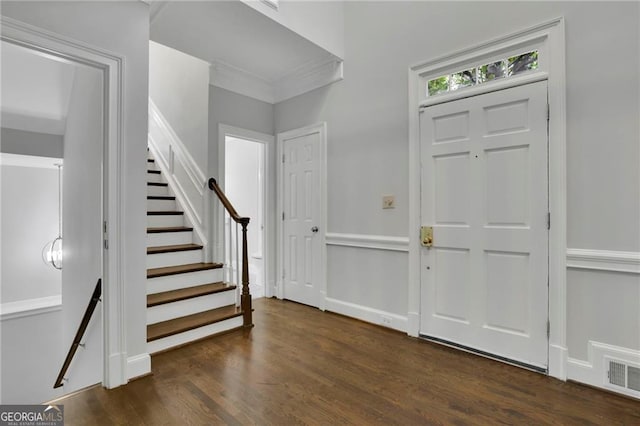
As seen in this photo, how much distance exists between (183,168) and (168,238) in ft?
3.13

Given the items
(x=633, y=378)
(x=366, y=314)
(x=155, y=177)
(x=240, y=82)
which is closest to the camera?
(x=633, y=378)

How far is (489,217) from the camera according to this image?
2512mm

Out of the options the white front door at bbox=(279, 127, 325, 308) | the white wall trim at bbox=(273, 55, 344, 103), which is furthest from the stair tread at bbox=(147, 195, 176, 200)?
the white wall trim at bbox=(273, 55, 344, 103)

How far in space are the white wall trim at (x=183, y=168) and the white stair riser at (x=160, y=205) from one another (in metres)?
0.13

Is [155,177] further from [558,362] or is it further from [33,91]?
[558,362]

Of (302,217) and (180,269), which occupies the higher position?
(302,217)

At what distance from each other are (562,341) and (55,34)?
3.77 metres

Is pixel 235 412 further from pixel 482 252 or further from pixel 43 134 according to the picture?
pixel 43 134

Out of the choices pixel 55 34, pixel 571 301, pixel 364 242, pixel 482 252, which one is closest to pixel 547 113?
pixel 482 252

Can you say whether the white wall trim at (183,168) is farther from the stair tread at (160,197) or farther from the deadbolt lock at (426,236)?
the deadbolt lock at (426,236)

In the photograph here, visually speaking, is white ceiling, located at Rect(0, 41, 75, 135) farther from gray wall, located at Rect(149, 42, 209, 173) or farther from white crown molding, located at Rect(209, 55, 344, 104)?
white crown molding, located at Rect(209, 55, 344, 104)

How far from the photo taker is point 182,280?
3.25m

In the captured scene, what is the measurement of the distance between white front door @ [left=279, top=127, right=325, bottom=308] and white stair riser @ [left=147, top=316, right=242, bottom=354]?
40.2 inches

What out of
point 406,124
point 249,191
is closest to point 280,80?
point 406,124
